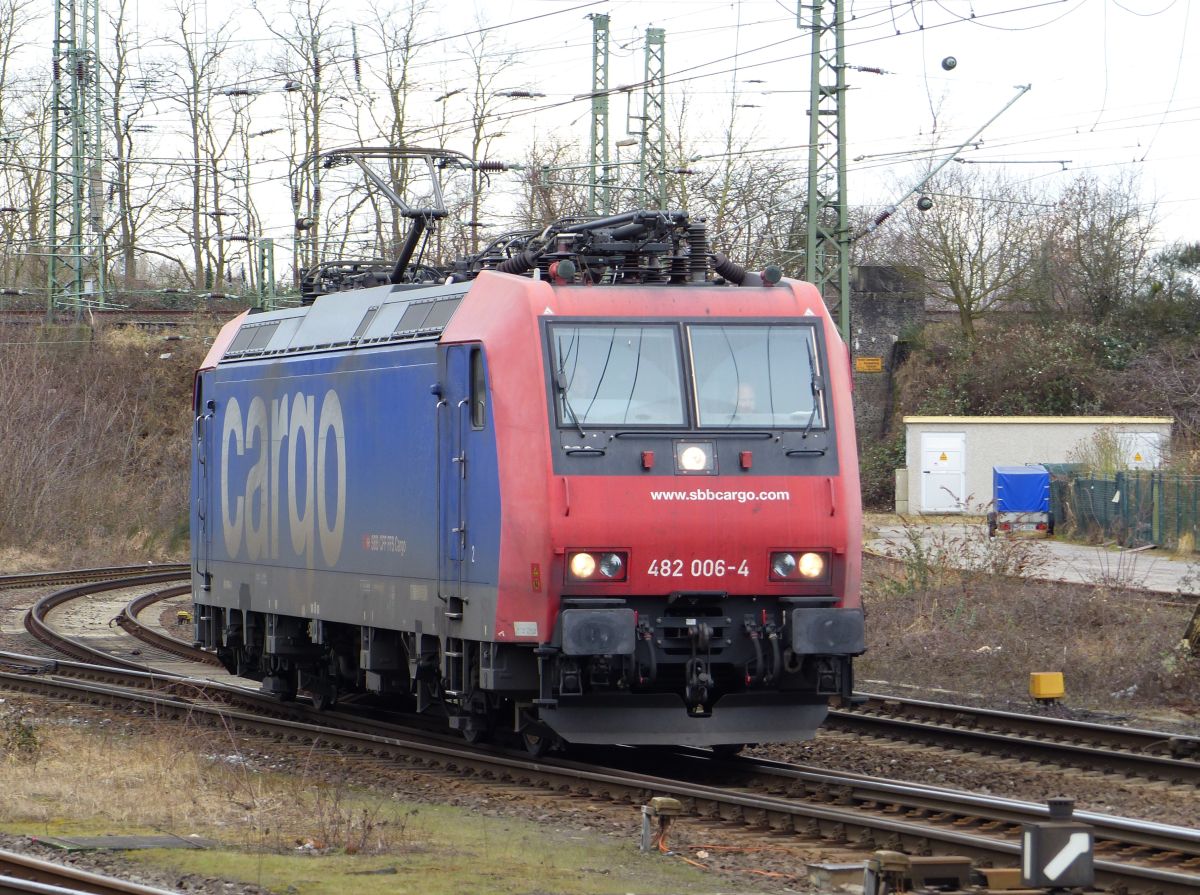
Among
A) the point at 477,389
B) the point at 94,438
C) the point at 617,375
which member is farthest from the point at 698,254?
the point at 94,438

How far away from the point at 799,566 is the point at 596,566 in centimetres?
137

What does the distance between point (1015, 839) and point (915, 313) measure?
145ft

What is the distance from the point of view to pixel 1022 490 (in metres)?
36.4

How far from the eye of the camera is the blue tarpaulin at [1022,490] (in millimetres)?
36281

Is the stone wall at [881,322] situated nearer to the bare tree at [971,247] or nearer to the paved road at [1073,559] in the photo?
the bare tree at [971,247]

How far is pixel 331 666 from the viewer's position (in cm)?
1471

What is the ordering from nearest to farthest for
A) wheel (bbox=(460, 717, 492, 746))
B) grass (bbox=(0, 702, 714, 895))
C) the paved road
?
grass (bbox=(0, 702, 714, 895)), wheel (bbox=(460, 717, 492, 746)), the paved road

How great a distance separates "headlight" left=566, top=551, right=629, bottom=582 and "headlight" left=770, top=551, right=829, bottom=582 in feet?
3.33

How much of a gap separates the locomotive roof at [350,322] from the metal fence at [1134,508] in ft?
62.8

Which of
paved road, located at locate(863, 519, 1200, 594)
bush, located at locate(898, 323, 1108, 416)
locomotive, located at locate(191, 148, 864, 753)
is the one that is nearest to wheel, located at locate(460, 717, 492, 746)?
locomotive, located at locate(191, 148, 864, 753)

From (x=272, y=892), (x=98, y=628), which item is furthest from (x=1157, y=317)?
(x=272, y=892)

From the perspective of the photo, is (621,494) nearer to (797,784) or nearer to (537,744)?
(797,784)

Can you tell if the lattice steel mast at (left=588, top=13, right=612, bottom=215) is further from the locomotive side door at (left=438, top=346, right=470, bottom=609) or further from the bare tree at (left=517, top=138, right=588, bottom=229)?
the locomotive side door at (left=438, top=346, right=470, bottom=609)

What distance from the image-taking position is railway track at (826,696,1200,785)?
11320mm
